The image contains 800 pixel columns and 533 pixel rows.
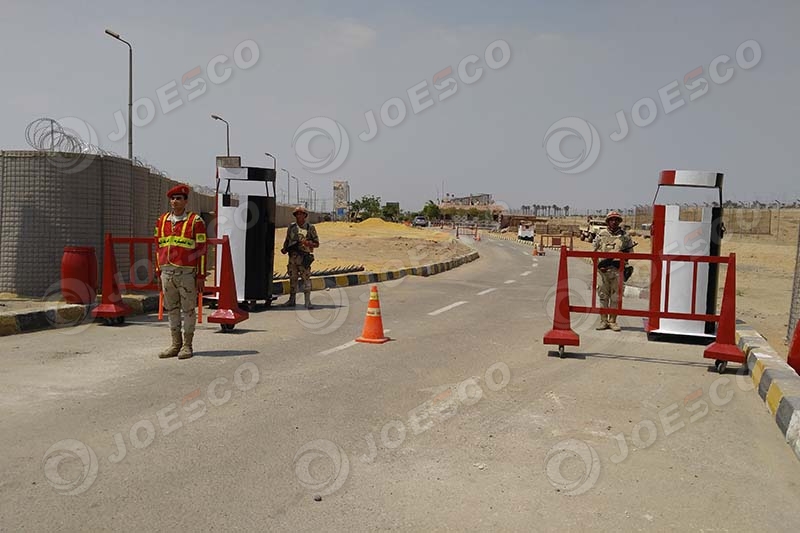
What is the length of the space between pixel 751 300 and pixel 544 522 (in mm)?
15590

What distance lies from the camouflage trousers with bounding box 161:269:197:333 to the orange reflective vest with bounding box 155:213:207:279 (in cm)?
13

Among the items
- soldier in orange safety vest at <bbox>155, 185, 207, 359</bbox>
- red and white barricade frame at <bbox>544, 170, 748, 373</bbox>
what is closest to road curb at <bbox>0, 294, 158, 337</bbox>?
soldier in orange safety vest at <bbox>155, 185, 207, 359</bbox>

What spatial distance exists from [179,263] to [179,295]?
438 mm

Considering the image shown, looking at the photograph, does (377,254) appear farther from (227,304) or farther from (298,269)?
(227,304)

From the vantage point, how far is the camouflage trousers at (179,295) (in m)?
8.46

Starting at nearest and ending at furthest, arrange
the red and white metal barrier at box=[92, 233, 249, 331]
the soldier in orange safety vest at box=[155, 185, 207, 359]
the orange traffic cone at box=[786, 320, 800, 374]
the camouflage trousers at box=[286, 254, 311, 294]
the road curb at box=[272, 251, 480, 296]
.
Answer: the orange traffic cone at box=[786, 320, 800, 374] < the soldier in orange safety vest at box=[155, 185, 207, 359] < the red and white metal barrier at box=[92, 233, 249, 331] < the camouflage trousers at box=[286, 254, 311, 294] < the road curb at box=[272, 251, 480, 296]

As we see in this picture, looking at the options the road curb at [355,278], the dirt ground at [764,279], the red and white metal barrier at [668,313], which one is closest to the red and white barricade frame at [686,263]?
the red and white metal barrier at [668,313]

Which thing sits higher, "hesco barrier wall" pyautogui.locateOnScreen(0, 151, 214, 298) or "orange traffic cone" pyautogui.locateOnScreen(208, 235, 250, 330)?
"hesco barrier wall" pyautogui.locateOnScreen(0, 151, 214, 298)

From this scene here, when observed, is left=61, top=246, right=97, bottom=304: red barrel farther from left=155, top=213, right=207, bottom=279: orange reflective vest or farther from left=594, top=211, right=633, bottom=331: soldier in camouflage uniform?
left=594, top=211, right=633, bottom=331: soldier in camouflage uniform

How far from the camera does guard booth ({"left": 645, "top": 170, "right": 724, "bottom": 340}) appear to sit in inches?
420

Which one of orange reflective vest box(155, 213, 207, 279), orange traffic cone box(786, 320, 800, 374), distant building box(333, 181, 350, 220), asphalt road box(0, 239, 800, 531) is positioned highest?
distant building box(333, 181, 350, 220)

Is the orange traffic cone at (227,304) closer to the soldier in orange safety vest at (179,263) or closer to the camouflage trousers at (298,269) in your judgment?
the soldier in orange safety vest at (179,263)

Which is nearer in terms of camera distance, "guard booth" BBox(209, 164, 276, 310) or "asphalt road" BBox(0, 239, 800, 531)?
"asphalt road" BBox(0, 239, 800, 531)

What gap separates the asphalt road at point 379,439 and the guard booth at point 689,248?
1.07m
